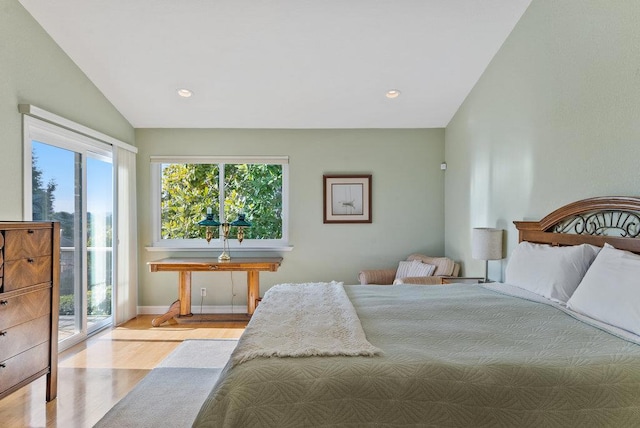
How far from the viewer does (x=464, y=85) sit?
365cm

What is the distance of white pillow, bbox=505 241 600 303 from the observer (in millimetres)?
2002

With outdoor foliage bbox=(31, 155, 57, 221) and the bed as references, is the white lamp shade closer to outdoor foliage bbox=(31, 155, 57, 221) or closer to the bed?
the bed

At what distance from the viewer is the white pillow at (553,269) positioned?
2.00 metres

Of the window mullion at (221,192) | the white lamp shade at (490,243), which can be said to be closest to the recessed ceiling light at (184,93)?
the window mullion at (221,192)

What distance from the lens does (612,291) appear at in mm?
1618

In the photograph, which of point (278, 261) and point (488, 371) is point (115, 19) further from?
point (488, 371)

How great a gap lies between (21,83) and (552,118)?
3837 millimetres

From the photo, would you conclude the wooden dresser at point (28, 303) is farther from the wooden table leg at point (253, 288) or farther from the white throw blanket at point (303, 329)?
the wooden table leg at point (253, 288)

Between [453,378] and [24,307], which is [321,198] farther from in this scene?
[453,378]

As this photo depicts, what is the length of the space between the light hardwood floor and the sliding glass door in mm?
257

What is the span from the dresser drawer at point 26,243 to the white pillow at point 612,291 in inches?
120

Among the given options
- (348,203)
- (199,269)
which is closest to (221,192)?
(199,269)

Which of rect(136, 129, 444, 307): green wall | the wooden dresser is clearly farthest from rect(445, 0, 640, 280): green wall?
the wooden dresser

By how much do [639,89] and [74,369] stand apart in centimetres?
414
